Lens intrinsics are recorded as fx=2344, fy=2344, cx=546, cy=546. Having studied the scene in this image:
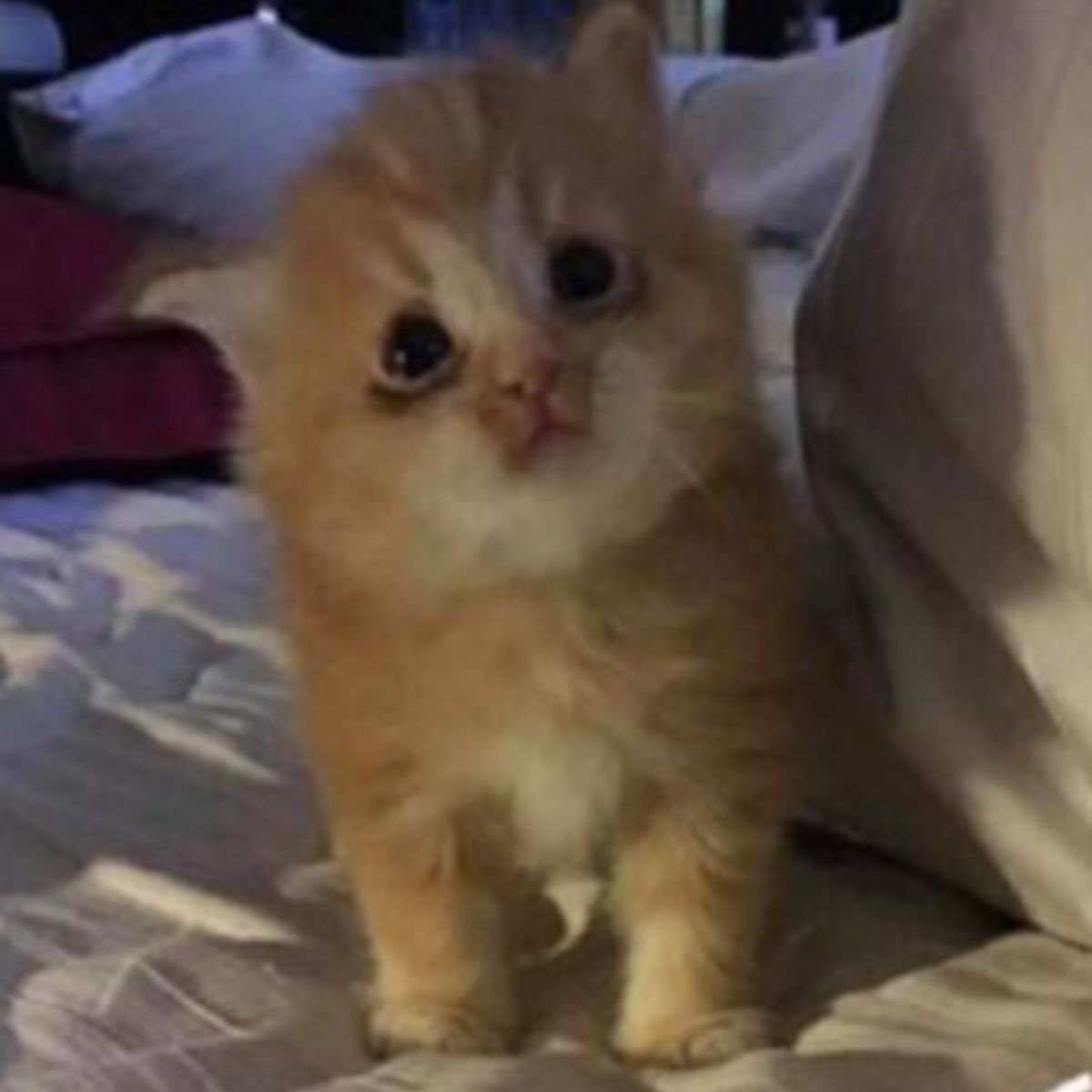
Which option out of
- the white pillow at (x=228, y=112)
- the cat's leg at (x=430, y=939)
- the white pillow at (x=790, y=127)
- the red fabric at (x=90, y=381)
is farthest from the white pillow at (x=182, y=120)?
the cat's leg at (x=430, y=939)

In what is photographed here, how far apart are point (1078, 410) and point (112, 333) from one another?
123 cm

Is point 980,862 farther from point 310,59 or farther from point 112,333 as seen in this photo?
point 310,59

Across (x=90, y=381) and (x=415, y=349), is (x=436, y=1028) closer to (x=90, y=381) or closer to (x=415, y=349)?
(x=415, y=349)

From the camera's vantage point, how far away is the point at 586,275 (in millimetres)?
769

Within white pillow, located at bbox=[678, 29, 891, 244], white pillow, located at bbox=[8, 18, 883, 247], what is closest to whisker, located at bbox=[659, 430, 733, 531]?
white pillow, located at bbox=[678, 29, 891, 244]

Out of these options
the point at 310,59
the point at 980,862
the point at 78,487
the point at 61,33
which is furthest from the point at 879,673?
the point at 61,33

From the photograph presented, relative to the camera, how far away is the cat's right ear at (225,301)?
838 millimetres

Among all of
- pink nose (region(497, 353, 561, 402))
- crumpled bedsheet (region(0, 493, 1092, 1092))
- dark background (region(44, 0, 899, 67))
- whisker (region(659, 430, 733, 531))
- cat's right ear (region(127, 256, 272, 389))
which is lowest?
dark background (region(44, 0, 899, 67))

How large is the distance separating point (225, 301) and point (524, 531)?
159 mm

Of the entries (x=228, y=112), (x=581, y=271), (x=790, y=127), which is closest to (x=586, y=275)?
(x=581, y=271)

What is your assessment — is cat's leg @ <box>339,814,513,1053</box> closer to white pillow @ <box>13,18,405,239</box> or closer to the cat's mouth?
the cat's mouth

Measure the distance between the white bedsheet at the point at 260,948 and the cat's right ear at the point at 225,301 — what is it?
0.09 m

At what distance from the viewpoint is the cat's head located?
755 millimetres

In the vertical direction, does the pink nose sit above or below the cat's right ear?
above
